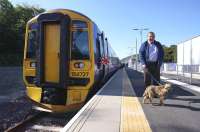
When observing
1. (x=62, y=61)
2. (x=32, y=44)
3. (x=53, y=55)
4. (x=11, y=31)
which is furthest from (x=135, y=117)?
(x=11, y=31)

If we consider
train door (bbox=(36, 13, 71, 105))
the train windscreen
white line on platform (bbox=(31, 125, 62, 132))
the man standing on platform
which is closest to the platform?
the man standing on platform

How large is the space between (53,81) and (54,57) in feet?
2.45

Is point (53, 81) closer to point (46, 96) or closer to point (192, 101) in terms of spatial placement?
point (46, 96)

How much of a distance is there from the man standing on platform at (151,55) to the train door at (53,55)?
2511 mm

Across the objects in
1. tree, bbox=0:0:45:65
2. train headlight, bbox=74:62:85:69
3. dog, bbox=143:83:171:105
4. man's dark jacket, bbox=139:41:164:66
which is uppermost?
tree, bbox=0:0:45:65

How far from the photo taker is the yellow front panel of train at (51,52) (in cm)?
1259

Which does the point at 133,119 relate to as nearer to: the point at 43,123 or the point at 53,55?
the point at 43,123

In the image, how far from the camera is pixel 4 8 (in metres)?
75.8

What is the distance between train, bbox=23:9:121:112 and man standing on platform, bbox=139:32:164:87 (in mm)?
2036

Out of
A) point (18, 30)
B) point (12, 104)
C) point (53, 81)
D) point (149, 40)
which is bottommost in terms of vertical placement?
point (12, 104)

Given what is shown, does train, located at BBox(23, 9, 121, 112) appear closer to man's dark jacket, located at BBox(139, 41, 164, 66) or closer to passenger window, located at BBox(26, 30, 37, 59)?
passenger window, located at BBox(26, 30, 37, 59)

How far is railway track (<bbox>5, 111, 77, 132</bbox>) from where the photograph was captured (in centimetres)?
1128

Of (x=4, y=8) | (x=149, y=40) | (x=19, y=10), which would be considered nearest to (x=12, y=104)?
(x=149, y=40)

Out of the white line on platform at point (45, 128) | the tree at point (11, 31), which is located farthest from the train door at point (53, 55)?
the tree at point (11, 31)
